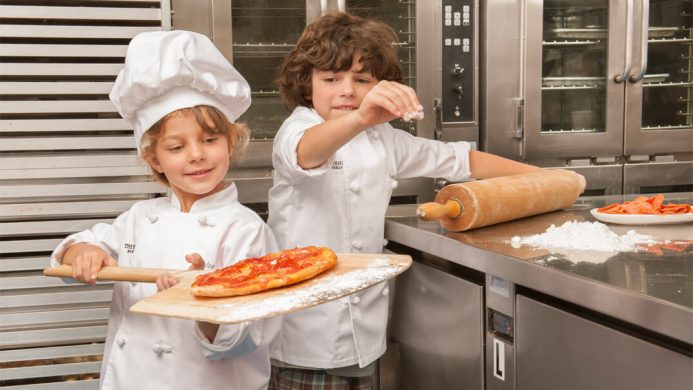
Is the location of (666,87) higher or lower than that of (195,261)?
higher

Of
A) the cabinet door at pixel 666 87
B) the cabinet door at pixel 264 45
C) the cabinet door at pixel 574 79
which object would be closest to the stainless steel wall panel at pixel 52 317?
the cabinet door at pixel 264 45

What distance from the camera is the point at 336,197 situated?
6.41 feet

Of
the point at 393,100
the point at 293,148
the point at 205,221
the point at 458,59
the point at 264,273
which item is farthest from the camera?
the point at 458,59

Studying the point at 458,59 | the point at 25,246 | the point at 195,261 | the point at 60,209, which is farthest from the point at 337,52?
the point at 458,59

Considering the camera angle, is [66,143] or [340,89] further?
[66,143]

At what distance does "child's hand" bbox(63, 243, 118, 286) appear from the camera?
1551 millimetres

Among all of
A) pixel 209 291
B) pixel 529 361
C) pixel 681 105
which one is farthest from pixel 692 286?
pixel 681 105

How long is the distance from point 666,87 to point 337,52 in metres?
2.48

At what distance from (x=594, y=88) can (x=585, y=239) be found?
218 cm

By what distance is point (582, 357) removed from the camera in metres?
1.44

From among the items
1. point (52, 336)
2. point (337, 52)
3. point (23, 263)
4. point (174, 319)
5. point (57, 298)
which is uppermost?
point (337, 52)

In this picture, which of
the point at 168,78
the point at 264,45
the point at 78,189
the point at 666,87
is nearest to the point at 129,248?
the point at 168,78

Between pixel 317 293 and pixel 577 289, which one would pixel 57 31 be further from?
pixel 577 289

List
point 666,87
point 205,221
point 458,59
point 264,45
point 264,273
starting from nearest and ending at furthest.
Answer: point 264,273 < point 205,221 < point 264,45 < point 458,59 < point 666,87
